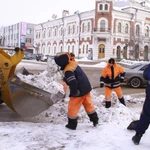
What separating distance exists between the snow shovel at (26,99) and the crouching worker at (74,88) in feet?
2.56

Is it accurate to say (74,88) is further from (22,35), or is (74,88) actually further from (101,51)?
(22,35)

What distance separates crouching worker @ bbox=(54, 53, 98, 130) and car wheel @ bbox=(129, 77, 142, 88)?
8959 mm

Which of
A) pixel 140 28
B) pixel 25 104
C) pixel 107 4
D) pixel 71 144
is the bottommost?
pixel 71 144

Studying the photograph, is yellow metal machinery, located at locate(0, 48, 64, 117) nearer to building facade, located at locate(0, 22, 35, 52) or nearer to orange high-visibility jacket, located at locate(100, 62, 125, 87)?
orange high-visibility jacket, located at locate(100, 62, 125, 87)

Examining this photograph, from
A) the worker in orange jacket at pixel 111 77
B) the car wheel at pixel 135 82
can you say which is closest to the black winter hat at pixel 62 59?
the worker in orange jacket at pixel 111 77

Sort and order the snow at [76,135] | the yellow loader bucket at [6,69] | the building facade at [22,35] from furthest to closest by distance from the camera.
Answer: the building facade at [22,35], the yellow loader bucket at [6,69], the snow at [76,135]

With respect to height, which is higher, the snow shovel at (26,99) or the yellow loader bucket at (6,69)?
the yellow loader bucket at (6,69)

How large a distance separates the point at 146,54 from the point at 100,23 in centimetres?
1106

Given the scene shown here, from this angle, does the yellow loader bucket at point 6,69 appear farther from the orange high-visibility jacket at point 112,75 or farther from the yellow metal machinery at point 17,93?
the orange high-visibility jacket at point 112,75

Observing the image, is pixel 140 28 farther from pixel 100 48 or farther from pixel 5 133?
pixel 5 133

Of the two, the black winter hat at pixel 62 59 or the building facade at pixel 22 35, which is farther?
the building facade at pixel 22 35

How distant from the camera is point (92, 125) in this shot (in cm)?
546

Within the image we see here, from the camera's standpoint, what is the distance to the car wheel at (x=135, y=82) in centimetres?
1393

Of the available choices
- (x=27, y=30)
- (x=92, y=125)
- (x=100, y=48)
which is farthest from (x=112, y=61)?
(x=27, y=30)
